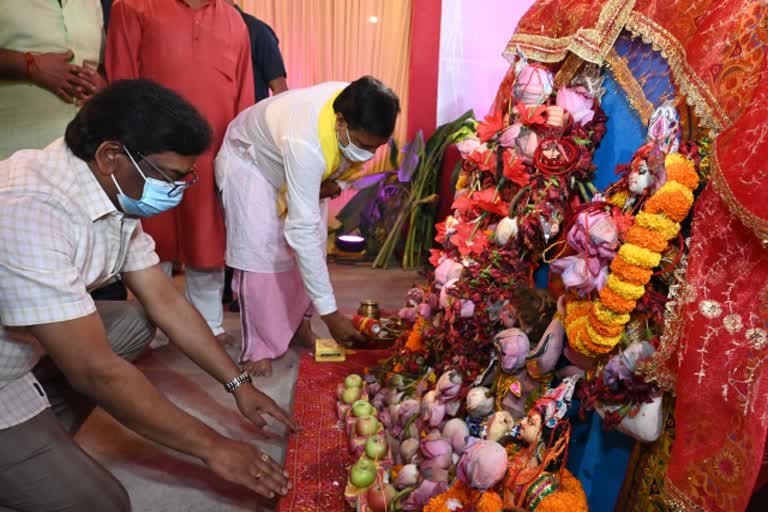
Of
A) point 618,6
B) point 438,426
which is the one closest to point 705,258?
point 618,6

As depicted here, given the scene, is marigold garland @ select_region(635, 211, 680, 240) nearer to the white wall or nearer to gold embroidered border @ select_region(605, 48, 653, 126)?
gold embroidered border @ select_region(605, 48, 653, 126)

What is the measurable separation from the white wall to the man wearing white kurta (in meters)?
2.39

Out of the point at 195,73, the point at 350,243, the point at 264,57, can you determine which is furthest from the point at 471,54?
the point at 195,73

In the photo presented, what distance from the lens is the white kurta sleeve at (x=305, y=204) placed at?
203 centimetres

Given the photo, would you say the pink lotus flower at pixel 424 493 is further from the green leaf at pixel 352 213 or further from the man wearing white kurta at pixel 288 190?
the green leaf at pixel 352 213

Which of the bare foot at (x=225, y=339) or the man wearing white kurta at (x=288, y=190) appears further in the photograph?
the bare foot at (x=225, y=339)

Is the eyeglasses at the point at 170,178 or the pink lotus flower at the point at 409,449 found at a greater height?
the eyeglasses at the point at 170,178

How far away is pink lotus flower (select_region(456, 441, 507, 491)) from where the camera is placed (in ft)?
4.11

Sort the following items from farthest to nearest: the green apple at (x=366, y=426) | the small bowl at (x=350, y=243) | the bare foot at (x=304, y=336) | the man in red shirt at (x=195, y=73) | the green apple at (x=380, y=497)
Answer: the small bowl at (x=350, y=243) → the bare foot at (x=304, y=336) → the man in red shirt at (x=195, y=73) → the green apple at (x=366, y=426) → the green apple at (x=380, y=497)

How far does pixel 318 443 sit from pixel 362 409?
0.18m

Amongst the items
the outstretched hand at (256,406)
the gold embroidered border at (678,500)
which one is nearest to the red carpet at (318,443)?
the outstretched hand at (256,406)

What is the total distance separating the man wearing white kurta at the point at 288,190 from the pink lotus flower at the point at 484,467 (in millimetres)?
944

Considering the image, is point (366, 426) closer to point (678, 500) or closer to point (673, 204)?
point (678, 500)

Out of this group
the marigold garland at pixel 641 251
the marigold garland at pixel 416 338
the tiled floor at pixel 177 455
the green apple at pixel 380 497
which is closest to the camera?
the marigold garland at pixel 641 251
